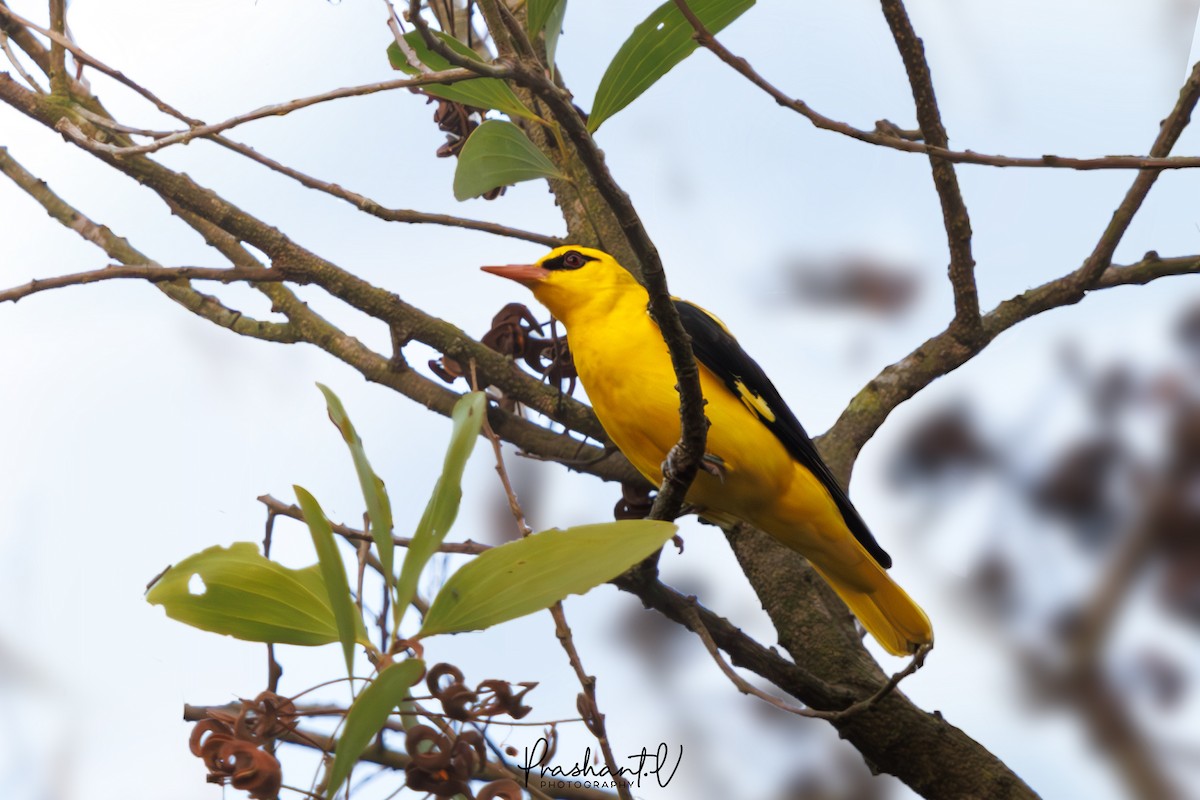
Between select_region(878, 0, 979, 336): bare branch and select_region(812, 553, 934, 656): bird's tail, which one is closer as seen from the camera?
select_region(878, 0, 979, 336): bare branch

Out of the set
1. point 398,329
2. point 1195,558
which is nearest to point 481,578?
point 1195,558

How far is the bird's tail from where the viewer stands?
2.61 metres

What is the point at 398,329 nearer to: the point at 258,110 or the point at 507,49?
the point at 507,49

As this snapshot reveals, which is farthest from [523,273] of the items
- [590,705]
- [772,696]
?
[590,705]

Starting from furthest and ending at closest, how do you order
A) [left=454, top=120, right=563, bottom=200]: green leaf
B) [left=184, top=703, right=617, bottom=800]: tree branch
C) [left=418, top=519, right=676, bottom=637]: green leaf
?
[left=454, top=120, right=563, bottom=200]: green leaf < [left=184, top=703, right=617, bottom=800]: tree branch < [left=418, top=519, right=676, bottom=637]: green leaf

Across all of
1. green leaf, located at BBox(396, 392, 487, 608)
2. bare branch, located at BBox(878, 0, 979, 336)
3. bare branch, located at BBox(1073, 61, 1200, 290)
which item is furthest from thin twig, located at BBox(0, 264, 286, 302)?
bare branch, located at BBox(1073, 61, 1200, 290)

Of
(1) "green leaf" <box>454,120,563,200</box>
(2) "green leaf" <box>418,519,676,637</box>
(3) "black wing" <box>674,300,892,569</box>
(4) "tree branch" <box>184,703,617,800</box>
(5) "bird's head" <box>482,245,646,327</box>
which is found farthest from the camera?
(5) "bird's head" <box>482,245,646,327</box>

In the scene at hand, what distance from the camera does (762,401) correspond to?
251cm

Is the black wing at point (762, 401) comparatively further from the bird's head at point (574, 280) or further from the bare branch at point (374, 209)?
the bare branch at point (374, 209)

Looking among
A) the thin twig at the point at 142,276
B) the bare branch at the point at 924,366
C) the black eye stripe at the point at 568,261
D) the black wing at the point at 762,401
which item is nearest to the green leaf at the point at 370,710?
the thin twig at the point at 142,276

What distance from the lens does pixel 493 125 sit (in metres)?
1.95

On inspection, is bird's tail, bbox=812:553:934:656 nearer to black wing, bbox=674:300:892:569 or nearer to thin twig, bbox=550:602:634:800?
black wing, bbox=674:300:892:569

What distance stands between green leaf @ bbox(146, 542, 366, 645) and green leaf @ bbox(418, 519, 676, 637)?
5.2 inches

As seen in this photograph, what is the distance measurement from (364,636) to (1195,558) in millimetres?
930
